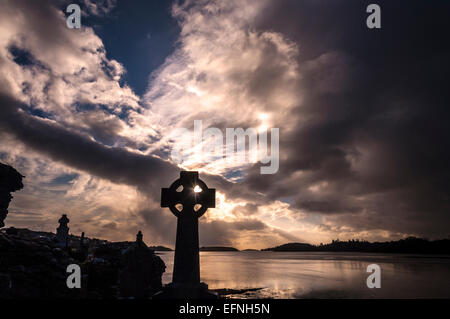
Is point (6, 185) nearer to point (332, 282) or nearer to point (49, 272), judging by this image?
point (49, 272)

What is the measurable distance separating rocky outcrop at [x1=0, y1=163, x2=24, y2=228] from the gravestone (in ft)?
185

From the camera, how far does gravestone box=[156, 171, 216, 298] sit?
8484mm

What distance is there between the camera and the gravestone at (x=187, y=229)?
8484mm

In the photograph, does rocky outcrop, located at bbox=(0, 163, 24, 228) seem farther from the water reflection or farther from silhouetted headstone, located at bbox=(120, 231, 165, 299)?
silhouetted headstone, located at bbox=(120, 231, 165, 299)

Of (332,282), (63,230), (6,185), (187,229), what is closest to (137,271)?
(187,229)

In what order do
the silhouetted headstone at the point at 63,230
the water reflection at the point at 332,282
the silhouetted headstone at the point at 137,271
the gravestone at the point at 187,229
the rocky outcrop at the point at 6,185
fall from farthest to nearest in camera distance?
the rocky outcrop at the point at 6,185, the water reflection at the point at 332,282, the silhouetted headstone at the point at 63,230, the silhouetted headstone at the point at 137,271, the gravestone at the point at 187,229

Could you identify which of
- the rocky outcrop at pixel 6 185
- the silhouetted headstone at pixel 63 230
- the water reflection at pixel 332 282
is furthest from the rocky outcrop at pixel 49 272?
the rocky outcrop at pixel 6 185

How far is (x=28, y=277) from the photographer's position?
A: 11.0 m

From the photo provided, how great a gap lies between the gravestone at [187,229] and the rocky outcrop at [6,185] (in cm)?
5628

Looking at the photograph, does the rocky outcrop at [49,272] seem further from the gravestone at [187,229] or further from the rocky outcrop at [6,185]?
the rocky outcrop at [6,185]

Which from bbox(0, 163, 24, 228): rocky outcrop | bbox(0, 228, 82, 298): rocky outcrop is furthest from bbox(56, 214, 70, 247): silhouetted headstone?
bbox(0, 163, 24, 228): rocky outcrop

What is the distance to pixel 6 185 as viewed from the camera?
5031 centimetres

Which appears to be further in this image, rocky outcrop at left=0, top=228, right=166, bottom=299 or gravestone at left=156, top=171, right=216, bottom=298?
rocky outcrop at left=0, top=228, right=166, bottom=299
